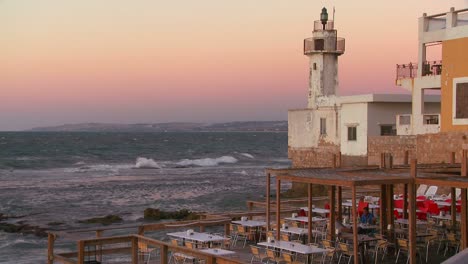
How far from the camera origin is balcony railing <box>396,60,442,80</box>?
97.9 ft

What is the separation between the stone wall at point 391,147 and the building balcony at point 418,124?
0.38 metres

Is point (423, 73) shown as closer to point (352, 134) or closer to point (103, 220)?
point (352, 134)

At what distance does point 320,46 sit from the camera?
40594 mm

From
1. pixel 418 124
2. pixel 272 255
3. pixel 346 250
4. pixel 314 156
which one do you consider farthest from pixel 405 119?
pixel 272 255

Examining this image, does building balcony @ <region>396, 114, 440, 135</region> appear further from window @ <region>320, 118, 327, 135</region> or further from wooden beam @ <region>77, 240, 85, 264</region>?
wooden beam @ <region>77, 240, 85, 264</region>

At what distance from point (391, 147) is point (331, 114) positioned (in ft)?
20.3

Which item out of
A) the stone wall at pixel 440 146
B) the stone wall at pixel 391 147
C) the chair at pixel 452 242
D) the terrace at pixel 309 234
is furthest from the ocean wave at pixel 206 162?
the chair at pixel 452 242

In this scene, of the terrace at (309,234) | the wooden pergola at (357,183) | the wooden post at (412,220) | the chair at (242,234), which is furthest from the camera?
the chair at (242,234)

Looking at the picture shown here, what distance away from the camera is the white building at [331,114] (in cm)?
3453

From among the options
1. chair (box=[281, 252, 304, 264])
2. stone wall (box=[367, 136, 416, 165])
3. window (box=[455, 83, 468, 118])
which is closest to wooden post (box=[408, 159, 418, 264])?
chair (box=[281, 252, 304, 264])

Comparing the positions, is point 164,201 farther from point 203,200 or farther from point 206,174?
point 206,174

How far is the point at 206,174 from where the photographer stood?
62562 mm

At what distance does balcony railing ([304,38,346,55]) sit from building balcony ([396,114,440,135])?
928 centimetres

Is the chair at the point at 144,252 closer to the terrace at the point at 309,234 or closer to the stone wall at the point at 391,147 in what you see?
the terrace at the point at 309,234
